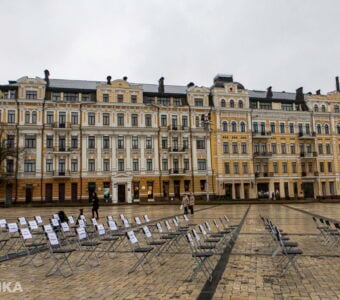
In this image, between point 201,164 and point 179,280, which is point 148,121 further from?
point 179,280

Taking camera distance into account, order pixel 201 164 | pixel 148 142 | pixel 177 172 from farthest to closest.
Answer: pixel 201 164
pixel 148 142
pixel 177 172

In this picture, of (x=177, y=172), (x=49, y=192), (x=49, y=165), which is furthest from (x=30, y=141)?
(x=177, y=172)

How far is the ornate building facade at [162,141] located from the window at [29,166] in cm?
12

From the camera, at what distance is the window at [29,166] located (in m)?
43.1

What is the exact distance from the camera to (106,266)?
8750mm

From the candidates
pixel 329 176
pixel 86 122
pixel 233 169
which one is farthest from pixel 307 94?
pixel 86 122

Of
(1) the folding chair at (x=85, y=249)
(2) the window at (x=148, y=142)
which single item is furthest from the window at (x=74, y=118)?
(1) the folding chair at (x=85, y=249)

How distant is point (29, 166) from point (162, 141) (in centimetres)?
1750

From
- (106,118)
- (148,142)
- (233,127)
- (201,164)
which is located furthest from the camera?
(233,127)

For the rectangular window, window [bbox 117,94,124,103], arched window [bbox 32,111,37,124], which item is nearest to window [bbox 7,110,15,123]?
arched window [bbox 32,111,37,124]

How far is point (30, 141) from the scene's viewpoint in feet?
143

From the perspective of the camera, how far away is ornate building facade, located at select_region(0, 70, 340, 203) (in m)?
43.6

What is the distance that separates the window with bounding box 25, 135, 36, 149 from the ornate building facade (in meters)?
0.12

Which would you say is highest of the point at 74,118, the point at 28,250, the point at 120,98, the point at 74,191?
the point at 120,98
